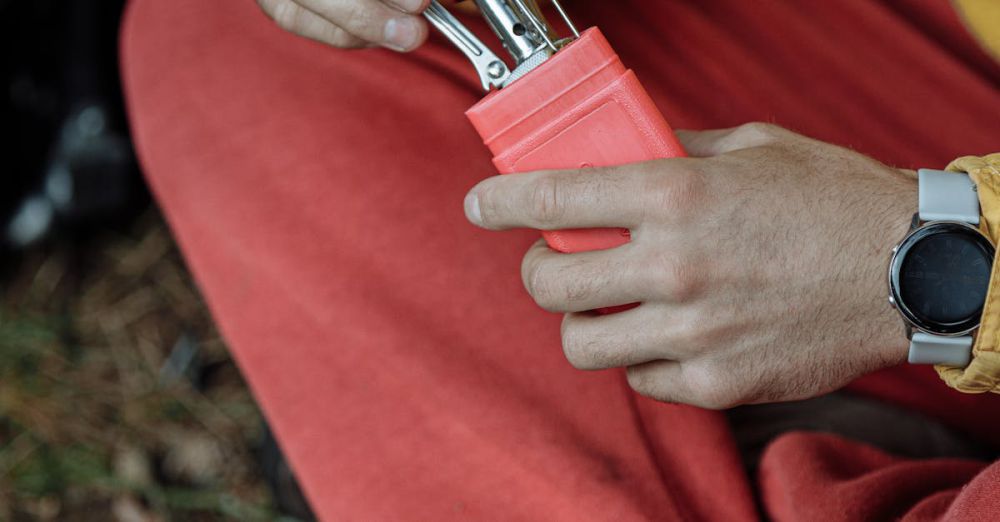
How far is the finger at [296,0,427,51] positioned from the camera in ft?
2.21

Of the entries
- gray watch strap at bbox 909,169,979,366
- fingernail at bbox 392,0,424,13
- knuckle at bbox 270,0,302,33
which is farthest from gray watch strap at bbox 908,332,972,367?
knuckle at bbox 270,0,302,33

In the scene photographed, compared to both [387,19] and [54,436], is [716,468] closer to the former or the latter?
[387,19]

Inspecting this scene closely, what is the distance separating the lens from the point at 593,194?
0.59m

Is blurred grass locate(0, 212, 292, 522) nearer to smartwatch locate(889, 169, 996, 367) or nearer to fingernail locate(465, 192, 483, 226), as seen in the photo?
fingernail locate(465, 192, 483, 226)

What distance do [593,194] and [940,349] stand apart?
28cm

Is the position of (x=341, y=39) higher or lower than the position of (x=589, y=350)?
higher

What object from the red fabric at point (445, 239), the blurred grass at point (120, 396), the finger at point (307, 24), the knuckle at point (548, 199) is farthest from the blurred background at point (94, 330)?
the knuckle at point (548, 199)

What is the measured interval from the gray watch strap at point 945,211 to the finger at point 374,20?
0.40 m

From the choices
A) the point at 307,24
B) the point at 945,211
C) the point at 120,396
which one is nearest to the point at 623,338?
the point at 945,211

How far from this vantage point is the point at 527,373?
765 millimetres

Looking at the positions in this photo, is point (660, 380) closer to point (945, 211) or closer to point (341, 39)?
point (945, 211)

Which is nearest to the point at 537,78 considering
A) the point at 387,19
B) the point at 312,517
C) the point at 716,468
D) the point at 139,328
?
the point at 387,19

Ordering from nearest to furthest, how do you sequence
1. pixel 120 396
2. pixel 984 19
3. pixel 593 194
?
pixel 593 194 → pixel 984 19 → pixel 120 396

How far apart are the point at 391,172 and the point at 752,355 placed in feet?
1.20
